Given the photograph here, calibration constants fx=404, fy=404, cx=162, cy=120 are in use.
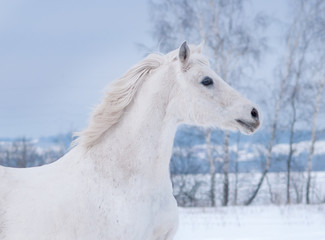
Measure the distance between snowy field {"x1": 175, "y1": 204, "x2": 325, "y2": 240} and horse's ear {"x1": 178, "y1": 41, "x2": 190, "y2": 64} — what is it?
477cm

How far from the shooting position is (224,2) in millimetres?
12766

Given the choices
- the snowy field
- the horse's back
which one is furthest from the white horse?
the snowy field

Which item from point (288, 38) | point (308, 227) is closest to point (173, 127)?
point (308, 227)

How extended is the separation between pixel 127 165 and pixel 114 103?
423 millimetres

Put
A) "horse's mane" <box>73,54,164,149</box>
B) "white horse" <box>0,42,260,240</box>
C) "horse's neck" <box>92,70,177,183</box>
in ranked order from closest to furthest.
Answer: "white horse" <box>0,42,260,240</box>, "horse's neck" <box>92,70,177,183</box>, "horse's mane" <box>73,54,164,149</box>

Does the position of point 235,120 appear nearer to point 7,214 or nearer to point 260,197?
point 7,214

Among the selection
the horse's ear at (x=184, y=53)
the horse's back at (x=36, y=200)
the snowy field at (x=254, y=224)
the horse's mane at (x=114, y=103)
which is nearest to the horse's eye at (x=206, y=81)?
the horse's ear at (x=184, y=53)

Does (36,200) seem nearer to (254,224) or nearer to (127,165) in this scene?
(127,165)

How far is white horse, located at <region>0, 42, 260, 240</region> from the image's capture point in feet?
7.66

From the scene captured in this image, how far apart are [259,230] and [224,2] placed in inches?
309

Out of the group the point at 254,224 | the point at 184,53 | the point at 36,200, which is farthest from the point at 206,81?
the point at 254,224

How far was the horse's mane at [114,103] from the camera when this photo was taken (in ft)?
8.50

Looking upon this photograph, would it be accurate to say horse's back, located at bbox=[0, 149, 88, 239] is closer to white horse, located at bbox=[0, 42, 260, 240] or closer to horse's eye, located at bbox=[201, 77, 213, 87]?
white horse, located at bbox=[0, 42, 260, 240]

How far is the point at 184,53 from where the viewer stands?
8.47ft
